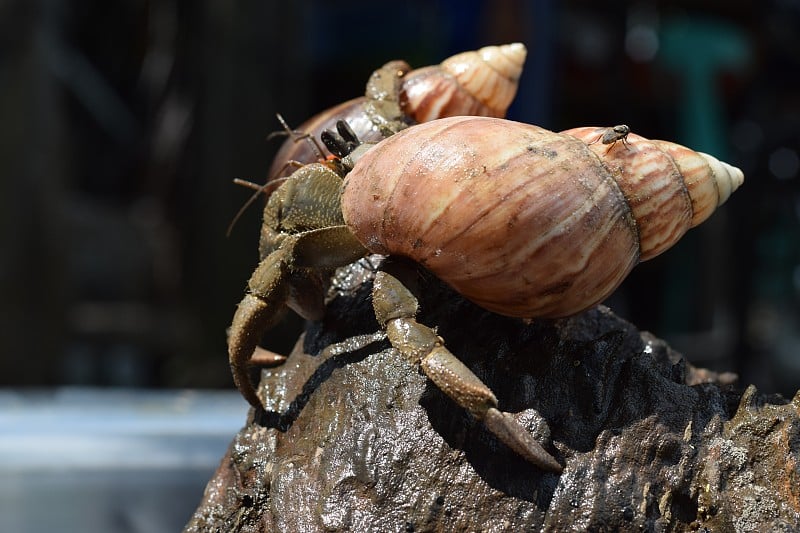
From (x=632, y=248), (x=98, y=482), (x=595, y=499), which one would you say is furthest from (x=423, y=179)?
(x=98, y=482)

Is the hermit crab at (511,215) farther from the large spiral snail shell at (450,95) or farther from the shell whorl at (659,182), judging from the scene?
the large spiral snail shell at (450,95)

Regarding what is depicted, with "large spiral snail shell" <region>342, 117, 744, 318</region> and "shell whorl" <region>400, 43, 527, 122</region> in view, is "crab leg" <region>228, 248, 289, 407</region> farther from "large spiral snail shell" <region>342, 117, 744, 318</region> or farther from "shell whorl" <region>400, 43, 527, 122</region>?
"shell whorl" <region>400, 43, 527, 122</region>

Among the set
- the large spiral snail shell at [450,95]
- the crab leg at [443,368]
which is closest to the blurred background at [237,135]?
the large spiral snail shell at [450,95]

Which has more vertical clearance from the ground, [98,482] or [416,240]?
[416,240]

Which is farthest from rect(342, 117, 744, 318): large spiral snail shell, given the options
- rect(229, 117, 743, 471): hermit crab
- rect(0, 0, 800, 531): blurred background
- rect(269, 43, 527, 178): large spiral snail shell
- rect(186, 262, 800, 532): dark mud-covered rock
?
rect(0, 0, 800, 531): blurred background

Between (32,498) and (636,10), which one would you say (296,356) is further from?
(636,10)
